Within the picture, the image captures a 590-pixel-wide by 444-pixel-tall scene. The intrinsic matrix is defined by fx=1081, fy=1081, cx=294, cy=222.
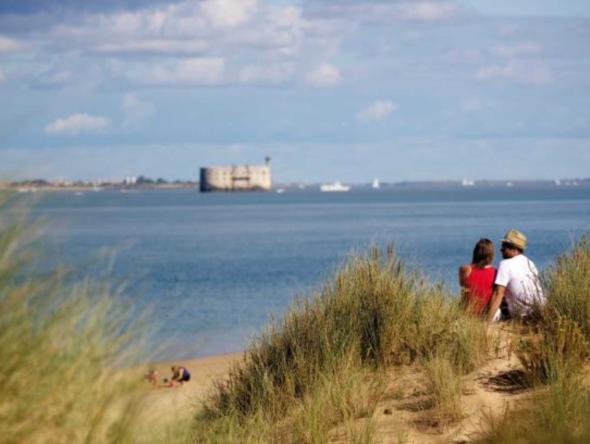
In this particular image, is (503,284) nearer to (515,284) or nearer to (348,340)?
(515,284)

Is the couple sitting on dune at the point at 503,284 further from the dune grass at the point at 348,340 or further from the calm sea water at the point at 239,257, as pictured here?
the dune grass at the point at 348,340

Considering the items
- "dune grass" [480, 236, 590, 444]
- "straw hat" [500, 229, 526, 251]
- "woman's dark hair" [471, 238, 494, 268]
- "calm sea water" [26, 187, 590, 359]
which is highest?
"straw hat" [500, 229, 526, 251]

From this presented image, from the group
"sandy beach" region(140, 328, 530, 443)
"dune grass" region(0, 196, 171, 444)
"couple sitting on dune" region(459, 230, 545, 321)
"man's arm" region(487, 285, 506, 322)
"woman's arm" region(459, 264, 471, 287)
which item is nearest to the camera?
"dune grass" region(0, 196, 171, 444)

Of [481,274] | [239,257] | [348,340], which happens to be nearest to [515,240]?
[481,274]

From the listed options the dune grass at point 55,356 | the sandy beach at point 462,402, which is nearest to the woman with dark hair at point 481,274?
the sandy beach at point 462,402

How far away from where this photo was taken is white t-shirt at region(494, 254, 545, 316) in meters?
9.82

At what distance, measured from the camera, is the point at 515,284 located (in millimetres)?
10148

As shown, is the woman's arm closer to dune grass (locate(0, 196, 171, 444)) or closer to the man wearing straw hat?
the man wearing straw hat

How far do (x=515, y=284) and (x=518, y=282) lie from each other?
4 centimetres

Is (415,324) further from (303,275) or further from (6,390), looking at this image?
(303,275)

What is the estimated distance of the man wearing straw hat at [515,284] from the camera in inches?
387

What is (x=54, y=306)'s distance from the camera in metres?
5.25

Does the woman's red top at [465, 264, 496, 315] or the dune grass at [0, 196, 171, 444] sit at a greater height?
the dune grass at [0, 196, 171, 444]

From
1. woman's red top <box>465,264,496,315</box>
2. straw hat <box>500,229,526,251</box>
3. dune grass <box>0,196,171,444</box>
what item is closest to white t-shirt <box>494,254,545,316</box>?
straw hat <box>500,229,526,251</box>
